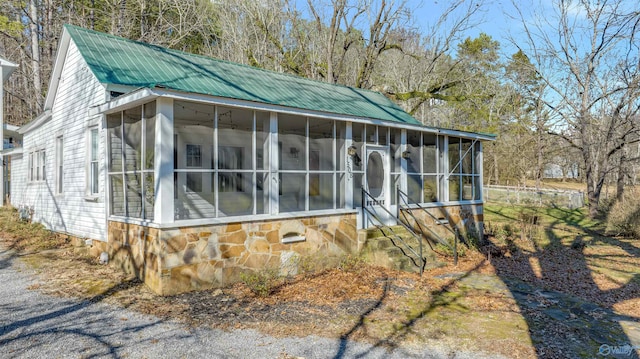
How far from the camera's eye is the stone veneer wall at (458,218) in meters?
10.5

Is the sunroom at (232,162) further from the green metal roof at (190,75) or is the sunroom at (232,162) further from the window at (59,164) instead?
the window at (59,164)

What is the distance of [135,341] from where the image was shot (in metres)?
4.43

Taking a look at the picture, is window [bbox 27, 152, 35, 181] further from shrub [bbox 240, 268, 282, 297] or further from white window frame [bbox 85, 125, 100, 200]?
shrub [bbox 240, 268, 282, 297]

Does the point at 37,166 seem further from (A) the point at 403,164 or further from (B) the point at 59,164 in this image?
(A) the point at 403,164

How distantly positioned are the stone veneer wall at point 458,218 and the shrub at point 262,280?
442 centimetres

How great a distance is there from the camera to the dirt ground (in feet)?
15.8

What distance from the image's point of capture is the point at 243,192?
7.15 metres

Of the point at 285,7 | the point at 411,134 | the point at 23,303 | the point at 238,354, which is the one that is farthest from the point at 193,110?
the point at 285,7

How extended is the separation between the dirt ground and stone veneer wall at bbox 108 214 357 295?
229 millimetres

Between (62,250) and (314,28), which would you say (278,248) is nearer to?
(62,250)

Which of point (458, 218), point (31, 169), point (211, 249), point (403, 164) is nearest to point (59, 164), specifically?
point (31, 169)

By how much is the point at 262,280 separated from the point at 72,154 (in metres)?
5.69

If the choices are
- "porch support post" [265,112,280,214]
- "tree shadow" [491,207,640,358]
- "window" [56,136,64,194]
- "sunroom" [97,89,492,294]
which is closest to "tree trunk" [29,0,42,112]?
"window" [56,136,64,194]

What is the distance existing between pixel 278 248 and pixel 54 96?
7818 millimetres
